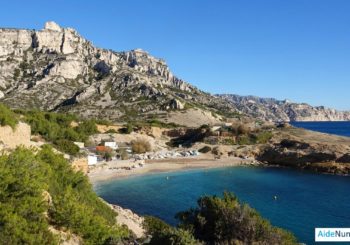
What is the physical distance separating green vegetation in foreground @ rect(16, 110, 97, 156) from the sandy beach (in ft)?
18.9

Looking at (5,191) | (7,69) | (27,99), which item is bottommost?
(5,191)

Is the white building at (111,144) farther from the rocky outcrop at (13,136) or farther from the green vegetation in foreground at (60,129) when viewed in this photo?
the rocky outcrop at (13,136)

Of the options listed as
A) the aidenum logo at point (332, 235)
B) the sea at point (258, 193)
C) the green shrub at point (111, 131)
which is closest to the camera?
the aidenum logo at point (332, 235)

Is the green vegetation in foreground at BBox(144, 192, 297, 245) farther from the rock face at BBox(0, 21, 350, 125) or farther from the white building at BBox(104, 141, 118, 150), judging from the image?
the rock face at BBox(0, 21, 350, 125)

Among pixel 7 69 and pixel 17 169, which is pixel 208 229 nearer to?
pixel 17 169

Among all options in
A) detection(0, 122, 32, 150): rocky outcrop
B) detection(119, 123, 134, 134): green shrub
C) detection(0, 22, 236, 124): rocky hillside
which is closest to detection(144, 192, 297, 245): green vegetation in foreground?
detection(0, 122, 32, 150): rocky outcrop

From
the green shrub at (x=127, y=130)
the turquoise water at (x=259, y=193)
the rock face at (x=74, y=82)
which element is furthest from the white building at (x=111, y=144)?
the rock face at (x=74, y=82)

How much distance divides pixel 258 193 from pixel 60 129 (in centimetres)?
4075

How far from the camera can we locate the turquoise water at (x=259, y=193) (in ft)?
120

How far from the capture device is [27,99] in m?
123

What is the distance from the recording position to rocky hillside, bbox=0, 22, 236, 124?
126 m

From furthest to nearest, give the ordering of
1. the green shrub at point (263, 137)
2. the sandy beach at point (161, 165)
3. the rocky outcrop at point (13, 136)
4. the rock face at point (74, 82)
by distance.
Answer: the rock face at point (74, 82) → the green shrub at point (263, 137) → the sandy beach at point (161, 165) → the rocky outcrop at point (13, 136)

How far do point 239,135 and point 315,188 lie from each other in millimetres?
43768

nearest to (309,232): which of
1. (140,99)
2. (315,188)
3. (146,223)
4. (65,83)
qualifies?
(146,223)
